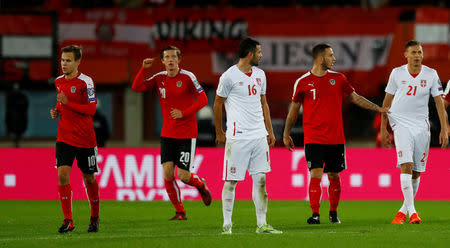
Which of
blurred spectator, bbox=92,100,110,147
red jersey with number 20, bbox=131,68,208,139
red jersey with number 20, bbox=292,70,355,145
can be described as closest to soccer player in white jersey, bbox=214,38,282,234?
red jersey with number 20, bbox=292,70,355,145

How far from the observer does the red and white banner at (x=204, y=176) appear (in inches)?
559

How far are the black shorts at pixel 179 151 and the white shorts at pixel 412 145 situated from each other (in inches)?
99.2

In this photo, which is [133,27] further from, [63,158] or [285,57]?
[63,158]

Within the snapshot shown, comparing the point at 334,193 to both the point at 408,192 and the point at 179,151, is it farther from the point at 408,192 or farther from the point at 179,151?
the point at 179,151

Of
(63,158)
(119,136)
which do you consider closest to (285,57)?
(119,136)

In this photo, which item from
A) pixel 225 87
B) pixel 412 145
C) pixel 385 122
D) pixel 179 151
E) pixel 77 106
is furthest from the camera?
pixel 179 151

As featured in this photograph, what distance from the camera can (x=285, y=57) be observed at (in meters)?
20.5

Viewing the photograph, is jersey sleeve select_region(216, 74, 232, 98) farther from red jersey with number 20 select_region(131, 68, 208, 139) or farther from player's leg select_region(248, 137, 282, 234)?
red jersey with number 20 select_region(131, 68, 208, 139)

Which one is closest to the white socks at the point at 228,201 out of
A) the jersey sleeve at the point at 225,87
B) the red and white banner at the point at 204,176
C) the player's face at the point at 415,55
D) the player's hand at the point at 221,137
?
the player's hand at the point at 221,137

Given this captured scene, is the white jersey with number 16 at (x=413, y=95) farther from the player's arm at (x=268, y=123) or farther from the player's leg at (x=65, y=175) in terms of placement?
the player's leg at (x=65, y=175)

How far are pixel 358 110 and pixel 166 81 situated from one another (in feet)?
44.6

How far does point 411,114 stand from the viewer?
9.65m

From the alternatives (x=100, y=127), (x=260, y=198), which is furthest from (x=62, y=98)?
(x=100, y=127)

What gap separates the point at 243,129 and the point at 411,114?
2297 millimetres
